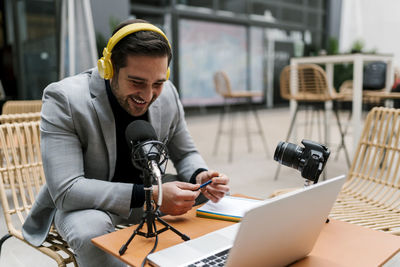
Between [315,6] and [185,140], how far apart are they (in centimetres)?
1004

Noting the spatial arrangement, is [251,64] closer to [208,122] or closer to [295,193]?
[208,122]

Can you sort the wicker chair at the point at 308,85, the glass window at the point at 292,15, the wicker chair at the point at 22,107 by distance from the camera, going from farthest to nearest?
the glass window at the point at 292,15
the wicker chair at the point at 308,85
the wicker chair at the point at 22,107

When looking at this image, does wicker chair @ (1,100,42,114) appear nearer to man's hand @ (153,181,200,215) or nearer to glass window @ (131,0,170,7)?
man's hand @ (153,181,200,215)

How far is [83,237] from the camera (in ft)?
3.15

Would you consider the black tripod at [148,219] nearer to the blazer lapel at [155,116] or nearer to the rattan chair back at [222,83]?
the blazer lapel at [155,116]

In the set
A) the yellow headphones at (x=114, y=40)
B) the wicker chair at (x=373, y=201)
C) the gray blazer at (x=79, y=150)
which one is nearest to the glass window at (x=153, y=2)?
the wicker chair at (x=373, y=201)

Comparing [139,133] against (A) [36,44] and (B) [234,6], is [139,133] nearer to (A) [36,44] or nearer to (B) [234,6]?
(A) [36,44]

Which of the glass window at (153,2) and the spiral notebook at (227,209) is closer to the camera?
the spiral notebook at (227,209)

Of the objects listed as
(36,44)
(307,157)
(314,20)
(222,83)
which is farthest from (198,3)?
(307,157)

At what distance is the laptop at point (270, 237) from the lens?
23.6 inches

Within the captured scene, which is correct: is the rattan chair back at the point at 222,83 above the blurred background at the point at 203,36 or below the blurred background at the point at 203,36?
below

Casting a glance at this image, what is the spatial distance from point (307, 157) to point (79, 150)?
→ 2.31 ft

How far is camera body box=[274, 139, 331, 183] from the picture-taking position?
37.6 inches

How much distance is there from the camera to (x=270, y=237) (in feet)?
2.15
